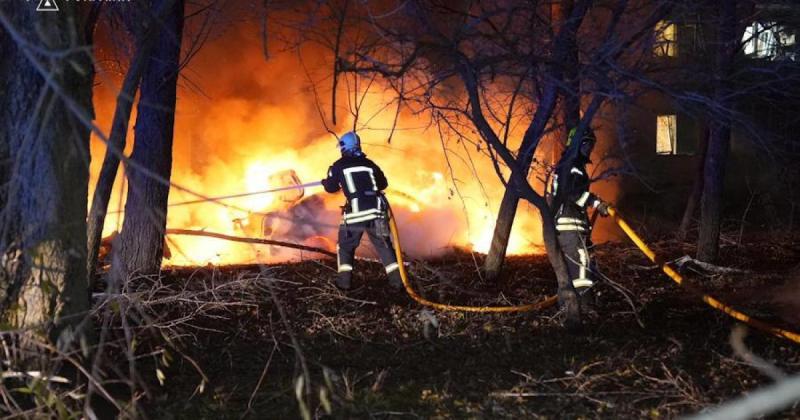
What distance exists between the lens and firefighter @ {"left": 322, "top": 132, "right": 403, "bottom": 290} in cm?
782

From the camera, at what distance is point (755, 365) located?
495cm

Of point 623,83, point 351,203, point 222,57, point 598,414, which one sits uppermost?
point 222,57

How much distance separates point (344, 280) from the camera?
7.80 metres

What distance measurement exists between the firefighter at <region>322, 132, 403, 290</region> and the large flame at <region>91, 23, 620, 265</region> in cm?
359

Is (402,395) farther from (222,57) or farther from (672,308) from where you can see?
(222,57)

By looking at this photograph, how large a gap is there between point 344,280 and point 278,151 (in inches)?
211

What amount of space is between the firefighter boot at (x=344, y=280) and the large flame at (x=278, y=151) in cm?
385

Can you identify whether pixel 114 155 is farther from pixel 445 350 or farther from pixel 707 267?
pixel 707 267

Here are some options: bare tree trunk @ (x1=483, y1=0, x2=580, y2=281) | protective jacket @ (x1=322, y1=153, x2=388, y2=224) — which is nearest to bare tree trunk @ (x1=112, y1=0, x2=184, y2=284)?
protective jacket @ (x1=322, y1=153, x2=388, y2=224)

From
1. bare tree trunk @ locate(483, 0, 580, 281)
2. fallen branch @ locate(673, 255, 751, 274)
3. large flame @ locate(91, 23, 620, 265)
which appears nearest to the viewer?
bare tree trunk @ locate(483, 0, 580, 281)

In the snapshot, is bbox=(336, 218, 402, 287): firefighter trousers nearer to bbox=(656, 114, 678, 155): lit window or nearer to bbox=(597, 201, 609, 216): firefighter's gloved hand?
bbox=(597, 201, 609, 216): firefighter's gloved hand

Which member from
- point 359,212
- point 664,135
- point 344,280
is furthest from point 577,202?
point 664,135

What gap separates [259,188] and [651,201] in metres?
7.58

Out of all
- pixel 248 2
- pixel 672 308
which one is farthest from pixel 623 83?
pixel 248 2
